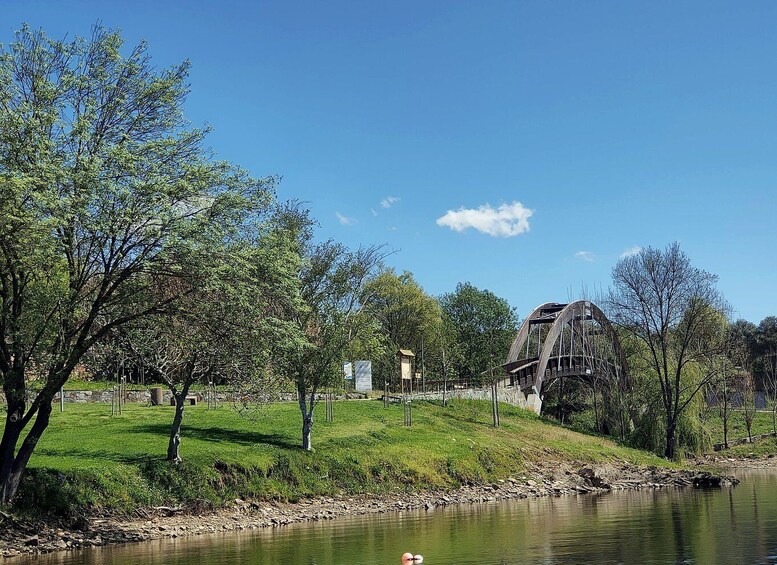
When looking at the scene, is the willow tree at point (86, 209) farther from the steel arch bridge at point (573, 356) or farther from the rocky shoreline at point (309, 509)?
the steel arch bridge at point (573, 356)

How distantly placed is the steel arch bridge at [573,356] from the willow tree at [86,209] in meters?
51.0

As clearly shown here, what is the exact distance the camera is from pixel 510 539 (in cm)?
2531

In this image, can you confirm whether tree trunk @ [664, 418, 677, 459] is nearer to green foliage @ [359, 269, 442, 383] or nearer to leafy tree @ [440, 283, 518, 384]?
green foliage @ [359, 269, 442, 383]

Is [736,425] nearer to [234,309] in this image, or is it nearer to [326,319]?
[326,319]

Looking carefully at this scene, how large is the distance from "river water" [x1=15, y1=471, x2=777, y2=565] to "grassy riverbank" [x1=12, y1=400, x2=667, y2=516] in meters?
3.26

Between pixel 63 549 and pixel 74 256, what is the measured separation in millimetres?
9303

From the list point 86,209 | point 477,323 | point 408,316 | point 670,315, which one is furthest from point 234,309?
point 477,323

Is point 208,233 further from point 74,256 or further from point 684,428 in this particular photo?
point 684,428

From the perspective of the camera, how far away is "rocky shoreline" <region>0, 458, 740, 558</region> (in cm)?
2530

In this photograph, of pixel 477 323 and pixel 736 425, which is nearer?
pixel 736 425

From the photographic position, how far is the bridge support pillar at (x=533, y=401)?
75188mm

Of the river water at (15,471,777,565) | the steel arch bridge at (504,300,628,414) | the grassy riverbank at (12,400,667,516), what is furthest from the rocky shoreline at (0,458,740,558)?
the steel arch bridge at (504,300,628,414)

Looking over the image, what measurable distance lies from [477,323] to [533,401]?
110ft

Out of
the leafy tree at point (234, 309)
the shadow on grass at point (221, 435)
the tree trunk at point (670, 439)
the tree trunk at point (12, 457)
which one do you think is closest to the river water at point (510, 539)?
the tree trunk at point (12, 457)
